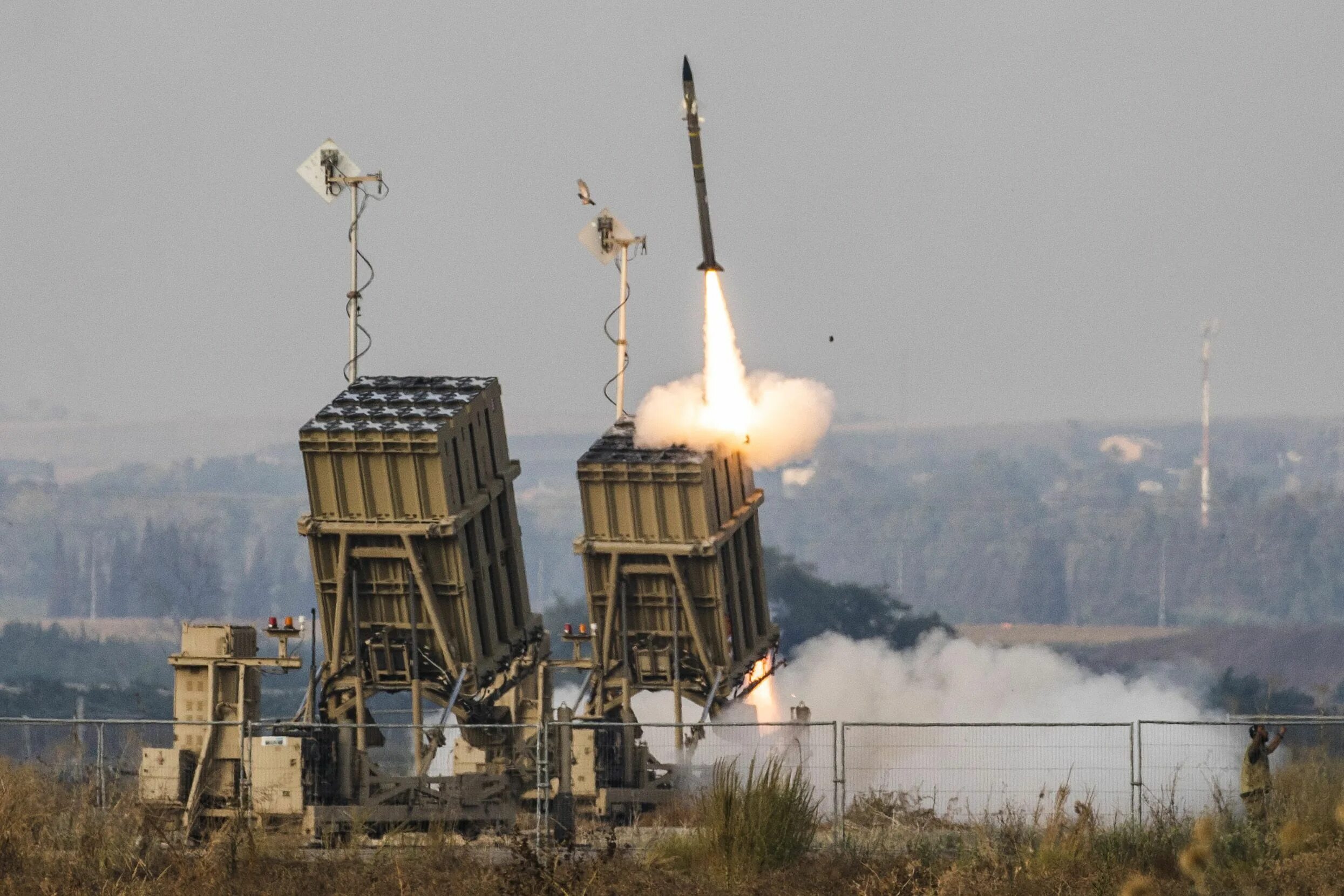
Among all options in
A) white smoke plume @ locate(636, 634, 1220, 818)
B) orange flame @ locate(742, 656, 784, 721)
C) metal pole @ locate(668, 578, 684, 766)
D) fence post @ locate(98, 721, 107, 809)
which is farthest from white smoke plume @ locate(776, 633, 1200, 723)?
fence post @ locate(98, 721, 107, 809)

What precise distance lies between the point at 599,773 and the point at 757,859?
8.52m

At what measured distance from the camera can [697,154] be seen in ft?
117

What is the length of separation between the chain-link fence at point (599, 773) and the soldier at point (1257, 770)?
336mm

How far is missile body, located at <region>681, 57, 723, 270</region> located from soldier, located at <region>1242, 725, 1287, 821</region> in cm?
1204

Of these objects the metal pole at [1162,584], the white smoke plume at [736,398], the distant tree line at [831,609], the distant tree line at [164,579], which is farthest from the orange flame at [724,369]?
the distant tree line at [164,579]

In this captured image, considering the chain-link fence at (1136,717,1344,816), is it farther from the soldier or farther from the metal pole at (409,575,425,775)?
the metal pole at (409,575,425,775)

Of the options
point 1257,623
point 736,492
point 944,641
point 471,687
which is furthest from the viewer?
point 1257,623

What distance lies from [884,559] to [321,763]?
93930mm

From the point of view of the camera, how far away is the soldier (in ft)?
90.0

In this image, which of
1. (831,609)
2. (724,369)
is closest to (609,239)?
(724,369)

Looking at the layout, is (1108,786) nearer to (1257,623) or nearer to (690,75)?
(690,75)

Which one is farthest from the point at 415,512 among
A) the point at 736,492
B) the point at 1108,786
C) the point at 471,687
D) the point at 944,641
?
the point at 944,641

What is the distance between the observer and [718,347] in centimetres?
3862

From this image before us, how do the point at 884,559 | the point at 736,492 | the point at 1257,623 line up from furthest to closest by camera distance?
the point at 884,559 < the point at 1257,623 < the point at 736,492
